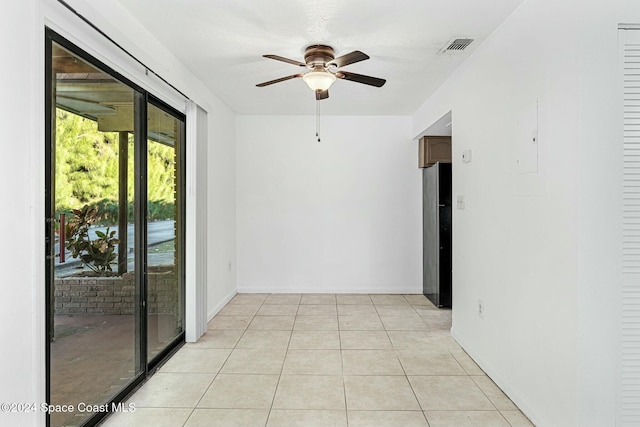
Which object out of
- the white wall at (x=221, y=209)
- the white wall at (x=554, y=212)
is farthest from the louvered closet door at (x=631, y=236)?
the white wall at (x=221, y=209)

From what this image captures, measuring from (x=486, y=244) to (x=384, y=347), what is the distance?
133cm

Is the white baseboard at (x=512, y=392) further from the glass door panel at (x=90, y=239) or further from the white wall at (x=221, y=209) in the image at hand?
the white wall at (x=221, y=209)

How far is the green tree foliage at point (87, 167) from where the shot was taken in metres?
1.91

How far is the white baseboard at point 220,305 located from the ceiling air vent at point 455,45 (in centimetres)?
360

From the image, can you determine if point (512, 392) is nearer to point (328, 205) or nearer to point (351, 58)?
point (351, 58)

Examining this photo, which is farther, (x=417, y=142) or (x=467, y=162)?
(x=417, y=142)

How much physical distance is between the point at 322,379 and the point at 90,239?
73.5 inches

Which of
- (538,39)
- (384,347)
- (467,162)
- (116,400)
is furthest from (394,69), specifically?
(116,400)

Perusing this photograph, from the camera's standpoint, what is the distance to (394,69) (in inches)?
140

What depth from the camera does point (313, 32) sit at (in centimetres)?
276

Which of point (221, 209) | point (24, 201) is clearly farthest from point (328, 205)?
point (24, 201)

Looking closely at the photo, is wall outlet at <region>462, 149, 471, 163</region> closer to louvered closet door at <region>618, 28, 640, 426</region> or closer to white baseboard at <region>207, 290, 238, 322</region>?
louvered closet door at <region>618, 28, 640, 426</region>

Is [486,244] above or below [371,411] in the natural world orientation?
above

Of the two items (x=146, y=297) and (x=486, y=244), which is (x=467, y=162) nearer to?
(x=486, y=244)
